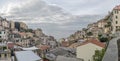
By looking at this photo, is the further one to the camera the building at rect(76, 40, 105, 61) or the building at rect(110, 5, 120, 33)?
the building at rect(110, 5, 120, 33)

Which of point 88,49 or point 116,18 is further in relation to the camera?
point 116,18

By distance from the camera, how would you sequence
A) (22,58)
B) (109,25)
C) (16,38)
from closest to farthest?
(22,58) < (109,25) < (16,38)

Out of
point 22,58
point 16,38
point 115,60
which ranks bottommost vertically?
point 16,38

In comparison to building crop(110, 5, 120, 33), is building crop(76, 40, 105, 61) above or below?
below

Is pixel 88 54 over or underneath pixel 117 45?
underneath

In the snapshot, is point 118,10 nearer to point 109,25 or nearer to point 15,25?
point 109,25

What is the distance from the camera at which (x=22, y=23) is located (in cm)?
16688

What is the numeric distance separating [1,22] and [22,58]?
105m

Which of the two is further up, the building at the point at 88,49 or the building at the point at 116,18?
the building at the point at 116,18

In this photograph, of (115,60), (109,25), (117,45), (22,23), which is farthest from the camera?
(22,23)

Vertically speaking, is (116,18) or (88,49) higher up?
(116,18)

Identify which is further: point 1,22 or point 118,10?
point 1,22

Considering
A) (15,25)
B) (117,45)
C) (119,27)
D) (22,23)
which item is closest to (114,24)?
(119,27)

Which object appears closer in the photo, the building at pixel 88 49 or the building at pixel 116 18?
the building at pixel 88 49
